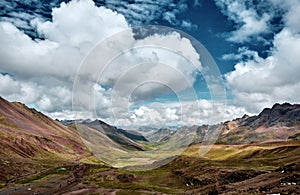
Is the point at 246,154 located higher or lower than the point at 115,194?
higher

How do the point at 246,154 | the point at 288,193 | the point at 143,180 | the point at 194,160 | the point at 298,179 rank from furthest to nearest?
the point at 246,154
the point at 194,160
the point at 143,180
the point at 298,179
the point at 288,193

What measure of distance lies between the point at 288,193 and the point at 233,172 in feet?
138

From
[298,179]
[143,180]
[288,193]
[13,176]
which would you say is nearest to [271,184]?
[298,179]

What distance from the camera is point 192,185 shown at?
96.2 m

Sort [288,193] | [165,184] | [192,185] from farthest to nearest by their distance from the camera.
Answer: [165,184], [192,185], [288,193]

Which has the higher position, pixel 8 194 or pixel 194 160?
pixel 194 160

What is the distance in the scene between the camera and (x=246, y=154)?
598ft

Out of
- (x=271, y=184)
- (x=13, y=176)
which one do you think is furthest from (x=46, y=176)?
(x=271, y=184)

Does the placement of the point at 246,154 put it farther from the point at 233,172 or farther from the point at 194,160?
the point at 233,172

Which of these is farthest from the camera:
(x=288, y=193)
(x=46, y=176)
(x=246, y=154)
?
(x=246, y=154)

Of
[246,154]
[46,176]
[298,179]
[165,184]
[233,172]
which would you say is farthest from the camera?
[246,154]

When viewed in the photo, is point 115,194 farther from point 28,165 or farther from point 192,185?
point 28,165

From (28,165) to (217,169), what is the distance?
146m

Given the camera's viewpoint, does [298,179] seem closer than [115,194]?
Yes
